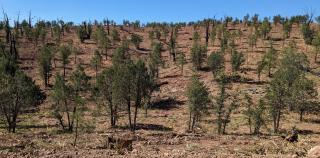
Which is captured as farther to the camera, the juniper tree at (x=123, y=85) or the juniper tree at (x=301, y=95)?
the juniper tree at (x=301, y=95)

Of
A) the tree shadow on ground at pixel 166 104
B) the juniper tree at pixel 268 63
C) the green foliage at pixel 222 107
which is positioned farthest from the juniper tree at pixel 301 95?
the tree shadow on ground at pixel 166 104

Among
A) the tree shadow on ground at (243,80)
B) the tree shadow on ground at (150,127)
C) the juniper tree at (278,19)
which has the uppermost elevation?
the juniper tree at (278,19)

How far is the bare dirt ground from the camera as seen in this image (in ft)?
116

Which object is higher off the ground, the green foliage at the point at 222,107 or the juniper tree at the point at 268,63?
the juniper tree at the point at 268,63

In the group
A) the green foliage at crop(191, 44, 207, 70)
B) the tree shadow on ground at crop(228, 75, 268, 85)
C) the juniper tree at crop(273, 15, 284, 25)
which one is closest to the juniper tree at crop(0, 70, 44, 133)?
the green foliage at crop(191, 44, 207, 70)

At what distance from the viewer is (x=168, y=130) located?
70.4m

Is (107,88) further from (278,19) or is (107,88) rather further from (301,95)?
(278,19)

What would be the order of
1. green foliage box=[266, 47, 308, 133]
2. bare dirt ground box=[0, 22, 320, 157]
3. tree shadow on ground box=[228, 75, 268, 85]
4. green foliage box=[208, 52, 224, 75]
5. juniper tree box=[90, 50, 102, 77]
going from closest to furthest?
bare dirt ground box=[0, 22, 320, 157] → green foliage box=[266, 47, 308, 133] → tree shadow on ground box=[228, 75, 268, 85] → green foliage box=[208, 52, 224, 75] → juniper tree box=[90, 50, 102, 77]

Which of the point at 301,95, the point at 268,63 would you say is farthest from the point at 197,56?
the point at 301,95

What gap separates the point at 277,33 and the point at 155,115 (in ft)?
293

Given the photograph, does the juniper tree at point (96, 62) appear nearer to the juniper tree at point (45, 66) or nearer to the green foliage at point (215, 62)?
the juniper tree at point (45, 66)

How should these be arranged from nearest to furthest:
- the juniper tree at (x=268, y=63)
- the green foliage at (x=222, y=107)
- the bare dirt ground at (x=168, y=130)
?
1. the bare dirt ground at (x=168, y=130)
2. the green foliage at (x=222, y=107)
3. the juniper tree at (x=268, y=63)

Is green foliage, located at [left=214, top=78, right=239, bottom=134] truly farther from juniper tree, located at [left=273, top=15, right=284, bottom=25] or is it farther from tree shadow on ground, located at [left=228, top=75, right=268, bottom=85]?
juniper tree, located at [left=273, top=15, right=284, bottom=25]

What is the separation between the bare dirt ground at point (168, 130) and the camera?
116ft
